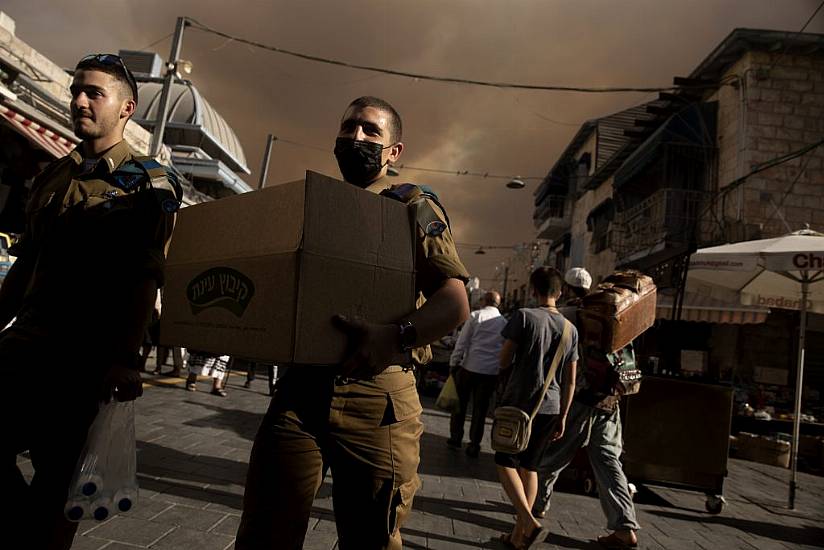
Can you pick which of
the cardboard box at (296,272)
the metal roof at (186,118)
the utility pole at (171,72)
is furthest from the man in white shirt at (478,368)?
the metal roof at (186,118)

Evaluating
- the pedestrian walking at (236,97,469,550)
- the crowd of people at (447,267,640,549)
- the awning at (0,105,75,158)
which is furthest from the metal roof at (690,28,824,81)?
the pedestrian walking at (236,97,469,550)

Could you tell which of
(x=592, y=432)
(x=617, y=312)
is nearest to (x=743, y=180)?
(x=617, y=312)

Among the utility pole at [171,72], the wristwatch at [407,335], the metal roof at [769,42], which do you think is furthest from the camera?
the metal roof at [769,42]

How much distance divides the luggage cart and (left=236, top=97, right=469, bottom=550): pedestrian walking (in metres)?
4.34

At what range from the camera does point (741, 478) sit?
743cm

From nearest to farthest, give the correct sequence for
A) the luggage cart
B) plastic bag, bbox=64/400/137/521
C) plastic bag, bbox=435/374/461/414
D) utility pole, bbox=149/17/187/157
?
plastic bag, bbox=64/400/137/521 → the luggage cart → plastic bag, bbox=435/374/461/414 → utility pole, bbox=149/17/187/157

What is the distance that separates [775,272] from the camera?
21.8 ft

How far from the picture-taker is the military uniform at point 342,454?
1.55 metres

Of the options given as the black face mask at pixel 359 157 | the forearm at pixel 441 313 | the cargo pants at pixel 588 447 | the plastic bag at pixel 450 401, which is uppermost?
the black face mask at pixel 359 157

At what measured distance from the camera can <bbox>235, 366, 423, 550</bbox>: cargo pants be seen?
1.55m

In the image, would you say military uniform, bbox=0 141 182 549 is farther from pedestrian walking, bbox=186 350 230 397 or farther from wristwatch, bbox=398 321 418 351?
pedestrian walking, bbox=186 350 230 397

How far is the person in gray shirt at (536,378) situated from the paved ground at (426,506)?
518 millimetres

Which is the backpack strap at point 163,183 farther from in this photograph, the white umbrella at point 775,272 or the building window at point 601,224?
the building window at point 601,224

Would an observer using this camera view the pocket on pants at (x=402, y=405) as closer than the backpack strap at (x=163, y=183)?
Yes
